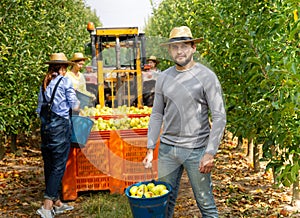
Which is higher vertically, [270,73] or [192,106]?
[270,73]

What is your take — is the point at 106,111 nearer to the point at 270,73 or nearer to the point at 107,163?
the point at 107,163

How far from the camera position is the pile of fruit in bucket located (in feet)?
10.7

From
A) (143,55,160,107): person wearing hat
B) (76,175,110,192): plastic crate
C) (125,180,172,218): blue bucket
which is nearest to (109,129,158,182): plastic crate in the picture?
(76,175,110,192): plastic crate

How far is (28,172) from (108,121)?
94.9 inches

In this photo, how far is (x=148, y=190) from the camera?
134 inches

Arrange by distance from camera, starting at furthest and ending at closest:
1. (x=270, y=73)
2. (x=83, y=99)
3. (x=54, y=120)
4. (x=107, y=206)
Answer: (x=83, y=99)
(x=107, y=206)
(x=54, y=120)
(x=270, y=73)

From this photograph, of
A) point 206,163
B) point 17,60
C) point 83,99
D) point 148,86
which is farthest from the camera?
point 148,86

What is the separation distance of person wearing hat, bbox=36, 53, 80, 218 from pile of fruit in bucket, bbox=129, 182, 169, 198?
66.2 inches

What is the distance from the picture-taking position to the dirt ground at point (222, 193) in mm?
4828

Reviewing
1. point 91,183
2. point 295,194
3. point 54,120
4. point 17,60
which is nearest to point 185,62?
point 54,120

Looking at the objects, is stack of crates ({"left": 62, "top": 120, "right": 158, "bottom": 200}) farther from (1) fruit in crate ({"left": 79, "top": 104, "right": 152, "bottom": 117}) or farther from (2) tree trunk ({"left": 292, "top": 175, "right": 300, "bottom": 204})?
(2) tree trunk ({"left": 292, "top": 175, "right": 300, "bottom": 204})

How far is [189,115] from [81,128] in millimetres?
2209

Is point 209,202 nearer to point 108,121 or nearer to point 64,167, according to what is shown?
point 64,167

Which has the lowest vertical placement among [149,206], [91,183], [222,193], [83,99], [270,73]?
[222,193]
